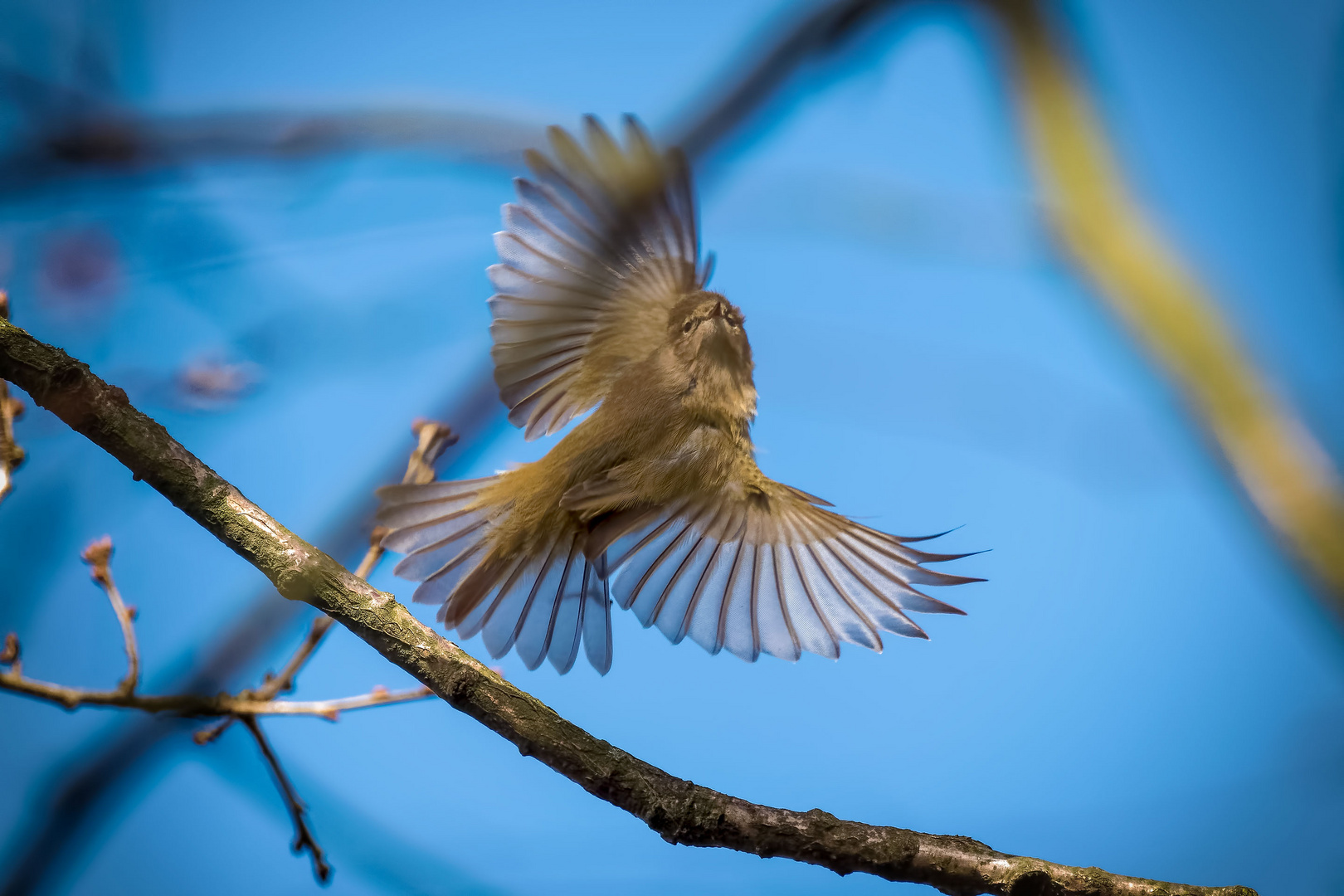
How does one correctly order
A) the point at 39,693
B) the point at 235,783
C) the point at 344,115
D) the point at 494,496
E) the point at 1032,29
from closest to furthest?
the point at 1032,29, the point at 39,693, the point at 344,115, the point at 235,783, the point at 494,496

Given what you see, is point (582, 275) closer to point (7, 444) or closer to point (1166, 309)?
point (7, 444)

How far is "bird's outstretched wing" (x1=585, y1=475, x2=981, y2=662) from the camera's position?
139cm

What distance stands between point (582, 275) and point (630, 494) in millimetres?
438

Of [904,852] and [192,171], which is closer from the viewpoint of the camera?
[904,852]

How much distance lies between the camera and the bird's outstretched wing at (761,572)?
139 centimetres

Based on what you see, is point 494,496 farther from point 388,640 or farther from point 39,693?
point 39,693

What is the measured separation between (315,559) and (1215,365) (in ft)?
2.96

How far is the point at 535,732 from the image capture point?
0.97m

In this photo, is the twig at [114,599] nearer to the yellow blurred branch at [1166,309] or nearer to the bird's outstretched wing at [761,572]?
the bird's outstretched wing at [761,572]

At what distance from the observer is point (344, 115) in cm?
119

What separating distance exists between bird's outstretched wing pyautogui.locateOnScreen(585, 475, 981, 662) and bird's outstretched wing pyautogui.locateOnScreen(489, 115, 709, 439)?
312mm

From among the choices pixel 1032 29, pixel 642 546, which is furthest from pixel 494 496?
pixel 1032 29

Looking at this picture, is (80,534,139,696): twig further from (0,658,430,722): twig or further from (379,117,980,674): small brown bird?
(379,117,980,674): small brown bird

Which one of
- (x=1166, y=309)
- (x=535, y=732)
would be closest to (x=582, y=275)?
(x=535, y=732)
